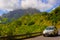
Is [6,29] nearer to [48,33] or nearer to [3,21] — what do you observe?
[3,21]

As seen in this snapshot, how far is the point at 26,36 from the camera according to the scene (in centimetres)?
3247

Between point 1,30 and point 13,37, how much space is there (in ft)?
5.69

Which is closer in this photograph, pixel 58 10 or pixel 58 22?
pixel 58 22

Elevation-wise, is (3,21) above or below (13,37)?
above

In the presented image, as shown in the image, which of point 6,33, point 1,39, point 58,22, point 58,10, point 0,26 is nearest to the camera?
point 1,39

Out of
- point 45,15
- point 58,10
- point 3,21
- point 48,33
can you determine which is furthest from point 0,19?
point 58,10

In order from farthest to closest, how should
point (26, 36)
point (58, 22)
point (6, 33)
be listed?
point (58, 22) < point (26, 36) < point (6, 33)

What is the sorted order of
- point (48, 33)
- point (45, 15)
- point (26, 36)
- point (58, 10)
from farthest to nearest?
point (58, 10), point (45, 15), point (48, 33), point (26, 36)

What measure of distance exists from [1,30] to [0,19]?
2836 mm

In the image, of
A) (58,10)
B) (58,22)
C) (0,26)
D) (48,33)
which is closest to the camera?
(0,26)

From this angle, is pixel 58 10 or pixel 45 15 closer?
pixel 45 15

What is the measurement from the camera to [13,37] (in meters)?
27.1

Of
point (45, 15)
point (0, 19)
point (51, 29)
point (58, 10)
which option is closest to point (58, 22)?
point (45, 15)

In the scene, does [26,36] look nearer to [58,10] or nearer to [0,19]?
[0,19]
